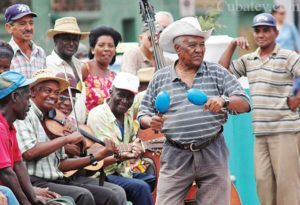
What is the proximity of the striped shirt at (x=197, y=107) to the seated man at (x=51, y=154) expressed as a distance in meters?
0.83

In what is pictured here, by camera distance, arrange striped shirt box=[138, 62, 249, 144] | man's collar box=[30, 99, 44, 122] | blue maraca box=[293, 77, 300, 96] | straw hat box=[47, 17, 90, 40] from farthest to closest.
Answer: straw hat box=[47, 17, 90, 40] → blue maraca box=[293, 77, 300, 96] → man's collar box=[30, 99, 44, 122] → striped shirt box=[138, 62, 249, 144]

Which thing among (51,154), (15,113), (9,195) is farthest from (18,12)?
(9,195)

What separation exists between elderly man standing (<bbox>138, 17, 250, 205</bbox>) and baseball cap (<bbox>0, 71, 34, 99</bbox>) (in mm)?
1053

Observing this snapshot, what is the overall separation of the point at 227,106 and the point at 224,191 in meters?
0.75

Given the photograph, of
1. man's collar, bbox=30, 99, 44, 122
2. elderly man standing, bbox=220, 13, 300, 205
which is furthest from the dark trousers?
elderly man standing, bbox=220, 13, 300, 205

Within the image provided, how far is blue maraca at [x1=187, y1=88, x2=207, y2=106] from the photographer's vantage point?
25.3 ft

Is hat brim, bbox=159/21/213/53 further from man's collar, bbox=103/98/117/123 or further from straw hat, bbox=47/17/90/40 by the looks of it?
straw hat, bbox=47/17/90/40

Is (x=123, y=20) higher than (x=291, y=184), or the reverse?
(x=123, y=20)

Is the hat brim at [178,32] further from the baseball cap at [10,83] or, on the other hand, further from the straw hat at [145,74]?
the straw hat at [145,74]

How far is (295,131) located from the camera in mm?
10312

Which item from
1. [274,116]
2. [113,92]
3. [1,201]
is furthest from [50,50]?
[1,201]

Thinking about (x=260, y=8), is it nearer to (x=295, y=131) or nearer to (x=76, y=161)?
(x=295, y=131)

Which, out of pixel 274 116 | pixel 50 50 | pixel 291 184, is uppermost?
pixel 50 50

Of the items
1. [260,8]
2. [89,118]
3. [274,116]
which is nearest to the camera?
[89,118]
